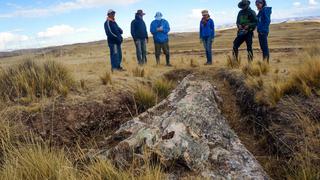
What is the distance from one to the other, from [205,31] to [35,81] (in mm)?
6077

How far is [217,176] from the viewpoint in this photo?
493cm

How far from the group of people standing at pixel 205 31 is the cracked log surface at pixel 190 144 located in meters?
4.01

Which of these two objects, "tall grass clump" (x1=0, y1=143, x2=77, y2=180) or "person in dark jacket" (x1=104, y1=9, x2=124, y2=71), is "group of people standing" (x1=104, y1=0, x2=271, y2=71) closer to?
"person in dark jacket" (x1=104, y1=9, x2=124, y2=71)

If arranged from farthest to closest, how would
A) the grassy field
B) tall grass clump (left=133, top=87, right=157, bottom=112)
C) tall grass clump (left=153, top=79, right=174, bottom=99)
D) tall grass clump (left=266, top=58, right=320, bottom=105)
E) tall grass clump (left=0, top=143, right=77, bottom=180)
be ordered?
tall grass clump (left=153, top=79, right=174, bottom=99) → tall grass clump (left=133, top=87, right=157, bottom=112) → tall grass clump (left=266, top=58, right=320, bottom=105) → the grassy field → tall grass clump (left=0, top=143, right=77, bottom=180)

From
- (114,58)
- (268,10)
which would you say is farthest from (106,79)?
(268,10)

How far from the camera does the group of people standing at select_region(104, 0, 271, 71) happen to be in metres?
10.4

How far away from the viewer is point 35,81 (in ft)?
27.1

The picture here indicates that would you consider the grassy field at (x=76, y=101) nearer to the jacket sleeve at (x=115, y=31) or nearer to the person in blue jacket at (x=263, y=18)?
the person in blue jacket at (x=263, y=18)

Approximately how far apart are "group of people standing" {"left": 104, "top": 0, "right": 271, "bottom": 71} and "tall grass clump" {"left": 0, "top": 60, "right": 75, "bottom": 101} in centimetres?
305

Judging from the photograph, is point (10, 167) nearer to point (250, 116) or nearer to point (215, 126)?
point (215, 126)

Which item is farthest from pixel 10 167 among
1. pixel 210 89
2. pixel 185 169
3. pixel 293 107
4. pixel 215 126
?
pixel 210 89

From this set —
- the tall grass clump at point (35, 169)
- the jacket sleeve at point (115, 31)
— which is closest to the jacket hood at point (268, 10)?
the jacket sleeve at point (115, 31)

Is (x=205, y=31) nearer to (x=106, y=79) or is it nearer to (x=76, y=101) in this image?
(x=106, y=79)

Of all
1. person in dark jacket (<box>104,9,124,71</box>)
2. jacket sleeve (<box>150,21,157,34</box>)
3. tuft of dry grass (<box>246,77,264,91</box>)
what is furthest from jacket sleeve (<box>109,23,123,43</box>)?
tuft of dry grass (<box>246,77,264,91</box>)
